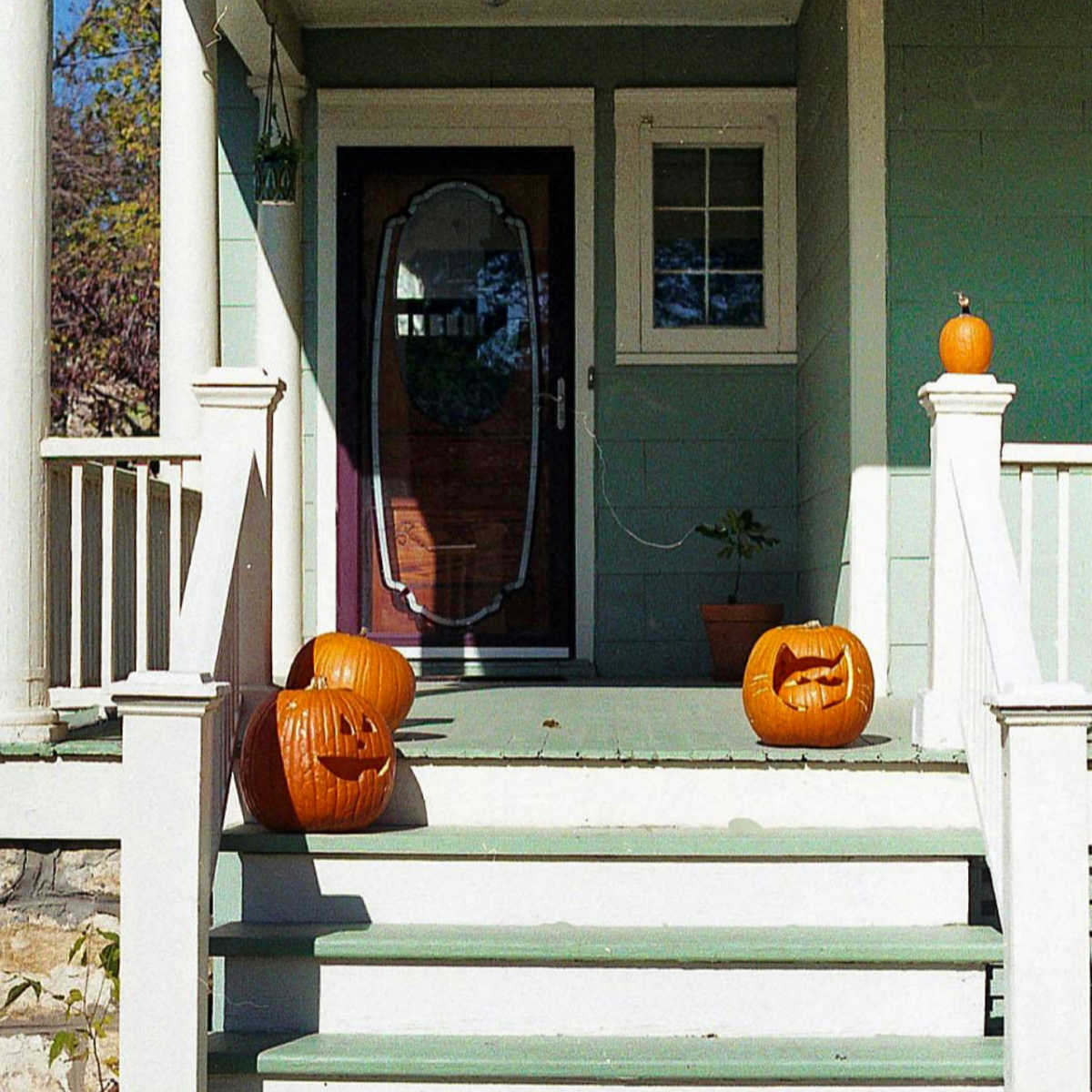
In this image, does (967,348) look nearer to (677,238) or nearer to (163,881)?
(677,238)

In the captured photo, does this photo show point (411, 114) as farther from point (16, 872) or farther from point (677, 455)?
point (16, 872)

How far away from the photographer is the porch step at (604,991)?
11.2 ft

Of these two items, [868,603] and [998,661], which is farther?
[868,603]

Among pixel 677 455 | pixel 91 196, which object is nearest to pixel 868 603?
pixel 677 455

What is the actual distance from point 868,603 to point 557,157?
244 cm

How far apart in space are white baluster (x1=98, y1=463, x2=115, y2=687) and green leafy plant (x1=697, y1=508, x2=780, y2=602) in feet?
8.36

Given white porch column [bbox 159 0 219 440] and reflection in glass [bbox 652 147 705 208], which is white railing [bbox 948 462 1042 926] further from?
reflection in glass [bbox 652 147 705 208]

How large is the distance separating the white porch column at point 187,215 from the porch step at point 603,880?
5.87ft

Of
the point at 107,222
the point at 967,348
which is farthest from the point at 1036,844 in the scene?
the point at 107,222

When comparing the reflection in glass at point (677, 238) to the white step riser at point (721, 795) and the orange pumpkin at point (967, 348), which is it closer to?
the orange pumpkin at point (967, 348)

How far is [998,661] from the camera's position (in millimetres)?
3277

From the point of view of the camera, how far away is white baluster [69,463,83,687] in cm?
429

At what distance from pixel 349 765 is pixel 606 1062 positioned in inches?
33.3

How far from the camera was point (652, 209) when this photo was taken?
22.2 feet
